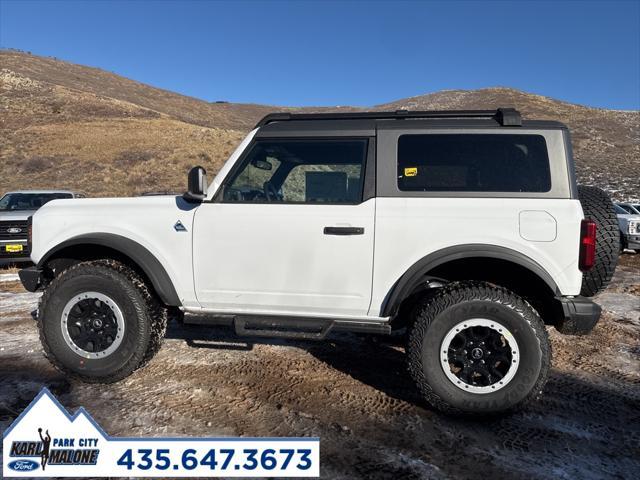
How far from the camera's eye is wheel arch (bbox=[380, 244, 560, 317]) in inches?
116

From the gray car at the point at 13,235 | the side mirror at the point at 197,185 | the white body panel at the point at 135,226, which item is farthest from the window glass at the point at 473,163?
the gray car at the point at 13,235

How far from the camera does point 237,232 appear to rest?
130 inches

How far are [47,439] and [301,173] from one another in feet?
8.01

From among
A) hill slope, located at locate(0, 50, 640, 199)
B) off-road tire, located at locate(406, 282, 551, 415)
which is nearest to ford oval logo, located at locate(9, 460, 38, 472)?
off-road tire, located at locate(406, 282, 551, 415)

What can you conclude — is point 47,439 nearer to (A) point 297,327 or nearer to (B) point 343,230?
(A) point 297,327

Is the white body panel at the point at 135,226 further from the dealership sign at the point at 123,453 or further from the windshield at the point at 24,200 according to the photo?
the windshield at the point at 24,200

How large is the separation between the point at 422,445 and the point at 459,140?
2.07 m

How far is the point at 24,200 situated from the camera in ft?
31.1

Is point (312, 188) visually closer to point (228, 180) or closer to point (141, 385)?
point (228, 180)

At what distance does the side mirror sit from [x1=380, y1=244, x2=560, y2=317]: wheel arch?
5.23ft

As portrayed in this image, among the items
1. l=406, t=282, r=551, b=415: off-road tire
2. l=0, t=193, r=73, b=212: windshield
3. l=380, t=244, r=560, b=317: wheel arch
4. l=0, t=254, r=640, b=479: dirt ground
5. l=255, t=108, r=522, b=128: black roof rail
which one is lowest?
l=0, t=254, r=640, b=479: dirt ground

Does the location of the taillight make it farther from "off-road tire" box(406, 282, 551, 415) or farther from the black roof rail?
the black roof rail

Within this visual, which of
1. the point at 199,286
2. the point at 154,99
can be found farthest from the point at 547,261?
the point at 154,99

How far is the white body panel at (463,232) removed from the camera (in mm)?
2941
